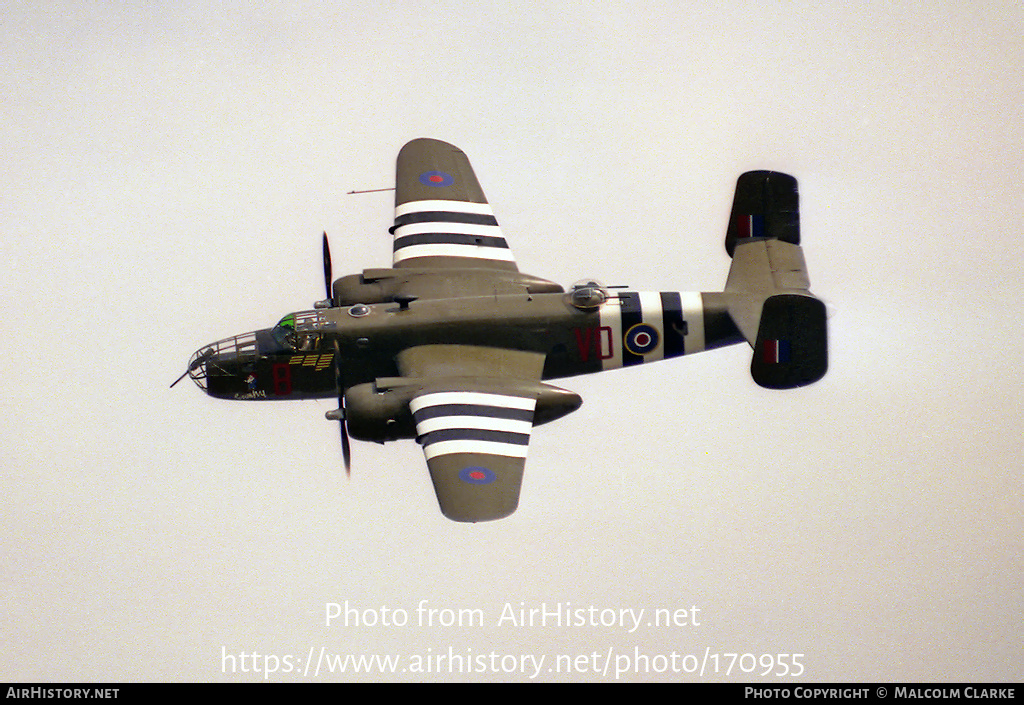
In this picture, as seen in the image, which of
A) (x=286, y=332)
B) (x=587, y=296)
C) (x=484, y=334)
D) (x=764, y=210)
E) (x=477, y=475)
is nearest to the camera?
(x=477, y=475)

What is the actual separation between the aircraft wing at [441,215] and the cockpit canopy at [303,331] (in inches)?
132

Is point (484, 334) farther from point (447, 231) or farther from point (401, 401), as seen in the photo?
point (447, 231)

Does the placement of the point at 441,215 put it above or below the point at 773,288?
above

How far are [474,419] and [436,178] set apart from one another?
9.50m

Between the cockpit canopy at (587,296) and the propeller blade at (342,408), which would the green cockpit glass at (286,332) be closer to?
the propeller blade at (342,408)

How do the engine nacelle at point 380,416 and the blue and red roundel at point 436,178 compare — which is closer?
the engine nacelle at point 380,416

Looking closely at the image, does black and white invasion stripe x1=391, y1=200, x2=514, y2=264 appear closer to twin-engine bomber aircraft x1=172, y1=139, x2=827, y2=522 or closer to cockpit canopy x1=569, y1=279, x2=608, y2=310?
twin-engine bomber aircraft x1=172, y1=139, x2=827, y2=522

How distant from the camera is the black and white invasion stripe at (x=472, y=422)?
36.8 meters

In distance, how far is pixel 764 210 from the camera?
42.2 metres

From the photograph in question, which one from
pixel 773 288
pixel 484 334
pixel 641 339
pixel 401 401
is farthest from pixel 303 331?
pixel 773 288

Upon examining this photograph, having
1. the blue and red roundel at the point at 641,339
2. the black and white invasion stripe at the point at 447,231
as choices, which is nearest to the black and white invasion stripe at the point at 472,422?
Answer: the blue and red roundel at the point at 641,339

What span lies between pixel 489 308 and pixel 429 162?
Answer: 20.6 feet

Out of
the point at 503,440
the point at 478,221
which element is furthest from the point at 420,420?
the point at 478,221

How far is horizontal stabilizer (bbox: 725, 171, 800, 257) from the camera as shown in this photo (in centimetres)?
4209
